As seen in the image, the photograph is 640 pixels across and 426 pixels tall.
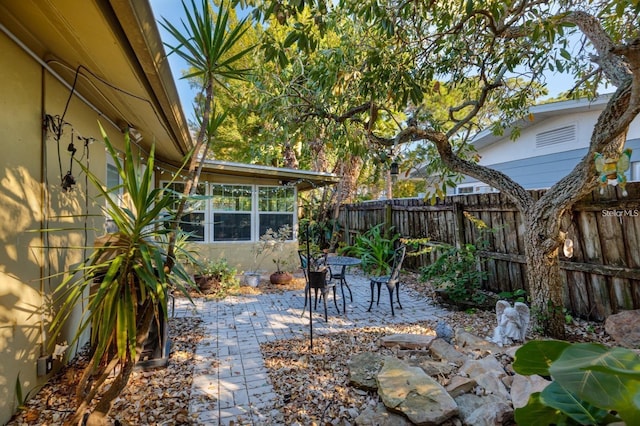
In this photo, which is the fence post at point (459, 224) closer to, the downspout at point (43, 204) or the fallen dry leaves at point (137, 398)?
the fallen dry leaves at point (137, 398)

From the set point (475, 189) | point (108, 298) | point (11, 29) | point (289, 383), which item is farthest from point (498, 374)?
point (475, 189)

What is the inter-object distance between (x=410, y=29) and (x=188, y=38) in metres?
3.03

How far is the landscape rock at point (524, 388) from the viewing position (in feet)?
6.73

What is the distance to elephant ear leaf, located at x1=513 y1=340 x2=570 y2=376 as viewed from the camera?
3.35 ft

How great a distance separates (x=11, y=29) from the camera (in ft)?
6.81

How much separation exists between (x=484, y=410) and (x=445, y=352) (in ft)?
3.07

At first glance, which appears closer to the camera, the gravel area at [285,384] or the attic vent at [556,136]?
the gravel area at [285,384]

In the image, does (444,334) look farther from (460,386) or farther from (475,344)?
(460,386)

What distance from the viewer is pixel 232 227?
7.39 metres

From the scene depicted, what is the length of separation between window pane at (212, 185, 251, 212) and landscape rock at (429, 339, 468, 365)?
17.9 feet

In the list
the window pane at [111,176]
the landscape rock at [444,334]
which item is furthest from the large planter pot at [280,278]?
the landscape rock at [444,334]

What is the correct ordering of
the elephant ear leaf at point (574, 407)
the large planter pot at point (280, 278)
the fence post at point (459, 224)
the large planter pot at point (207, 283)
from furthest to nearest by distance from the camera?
the large planter pot at point (280, 278), the large planter pot at point (207, 283), the fence post at point (459, 224), the elephant ear leaf at point (574, 407)

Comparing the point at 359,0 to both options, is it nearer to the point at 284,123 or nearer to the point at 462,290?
the point at 284,123

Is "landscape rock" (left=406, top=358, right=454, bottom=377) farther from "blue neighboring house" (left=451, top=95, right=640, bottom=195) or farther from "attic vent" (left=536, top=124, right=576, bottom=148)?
"attic vent" (left=536, top=124, right=576, bottom=148)
